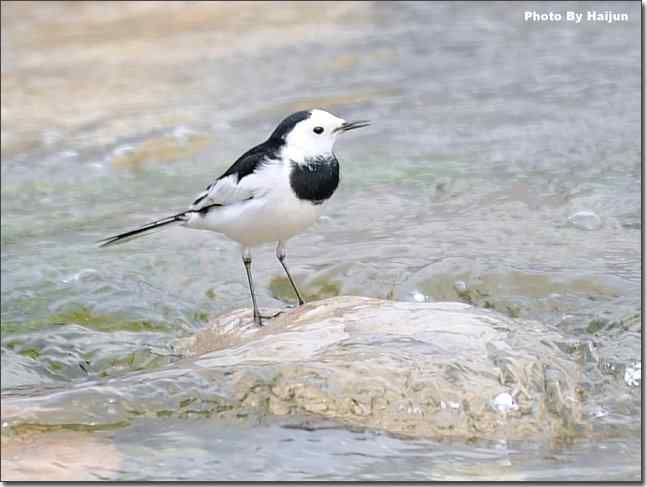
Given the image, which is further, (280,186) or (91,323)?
(91,323)

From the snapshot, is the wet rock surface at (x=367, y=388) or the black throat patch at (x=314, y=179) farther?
the black throat patch at (x=314, y=179)

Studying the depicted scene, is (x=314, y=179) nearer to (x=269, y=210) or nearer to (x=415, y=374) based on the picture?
(x=269, y=210)

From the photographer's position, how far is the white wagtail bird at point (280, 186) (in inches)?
242

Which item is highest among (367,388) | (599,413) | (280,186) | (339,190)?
(280,186)

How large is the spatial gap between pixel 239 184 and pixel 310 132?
0.41 metres

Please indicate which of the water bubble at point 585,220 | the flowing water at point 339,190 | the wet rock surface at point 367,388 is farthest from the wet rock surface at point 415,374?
the water bubble at point 585,220

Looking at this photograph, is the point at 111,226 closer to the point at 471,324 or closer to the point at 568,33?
the point at 471,324

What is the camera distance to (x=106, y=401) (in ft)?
17.0

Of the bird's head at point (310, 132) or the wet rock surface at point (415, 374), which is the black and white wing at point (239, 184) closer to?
the bird's head at point (310, 132)

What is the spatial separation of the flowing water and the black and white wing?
778mm

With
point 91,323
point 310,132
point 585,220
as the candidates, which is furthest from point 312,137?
point 585,220

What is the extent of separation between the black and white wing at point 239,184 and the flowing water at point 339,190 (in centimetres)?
78

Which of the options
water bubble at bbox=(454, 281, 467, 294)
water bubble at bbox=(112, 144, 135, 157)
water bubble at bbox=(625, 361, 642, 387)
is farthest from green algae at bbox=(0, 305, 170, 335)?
water bubble at bbox=(112, 144, 135, 157)

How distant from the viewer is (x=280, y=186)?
612 centimetres
